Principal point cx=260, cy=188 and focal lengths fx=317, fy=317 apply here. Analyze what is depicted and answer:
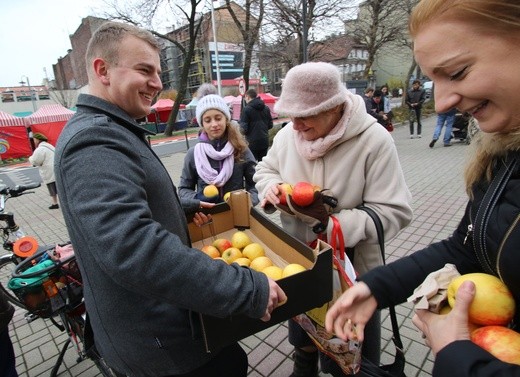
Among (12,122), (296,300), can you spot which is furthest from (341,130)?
(12,122)

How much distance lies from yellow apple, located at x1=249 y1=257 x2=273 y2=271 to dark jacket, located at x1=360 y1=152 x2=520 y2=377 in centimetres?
48

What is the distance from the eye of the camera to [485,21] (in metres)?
0.77

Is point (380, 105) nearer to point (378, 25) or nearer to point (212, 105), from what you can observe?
point (378, 25)

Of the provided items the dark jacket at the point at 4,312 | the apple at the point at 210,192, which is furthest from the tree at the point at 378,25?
the dark jacket at the point at 4,312

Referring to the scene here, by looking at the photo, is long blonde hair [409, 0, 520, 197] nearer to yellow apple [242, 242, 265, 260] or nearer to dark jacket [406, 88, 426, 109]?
yellow apple [242, 242, 265, 260]

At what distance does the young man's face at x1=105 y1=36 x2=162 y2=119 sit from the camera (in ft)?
4.18

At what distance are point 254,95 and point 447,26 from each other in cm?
717

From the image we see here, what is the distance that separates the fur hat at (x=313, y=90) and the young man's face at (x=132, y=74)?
26.8 inches

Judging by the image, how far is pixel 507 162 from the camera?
938 mm

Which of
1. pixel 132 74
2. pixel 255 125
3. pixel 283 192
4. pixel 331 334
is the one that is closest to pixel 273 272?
pixel 331 334

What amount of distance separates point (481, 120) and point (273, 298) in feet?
2.84

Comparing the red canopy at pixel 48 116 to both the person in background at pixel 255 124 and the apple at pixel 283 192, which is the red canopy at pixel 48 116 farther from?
the apple at pixel 283 192

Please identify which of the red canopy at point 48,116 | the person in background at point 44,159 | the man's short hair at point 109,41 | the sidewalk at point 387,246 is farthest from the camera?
the red canopy at point 48,116

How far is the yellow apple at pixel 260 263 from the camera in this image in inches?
60.0
